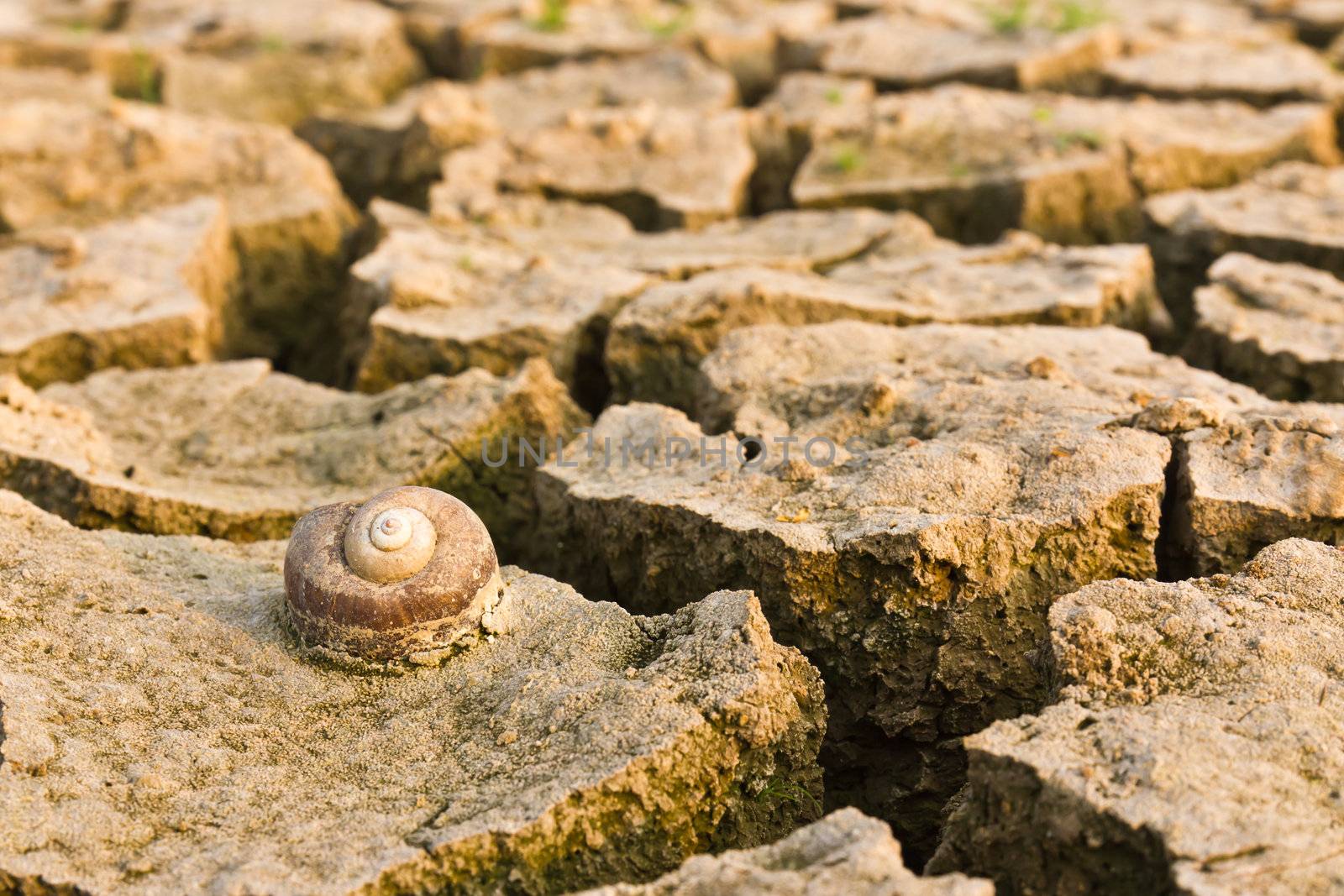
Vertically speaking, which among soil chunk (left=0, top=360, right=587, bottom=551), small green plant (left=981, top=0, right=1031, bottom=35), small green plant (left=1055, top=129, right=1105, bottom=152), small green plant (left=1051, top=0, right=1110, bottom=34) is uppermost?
small green plant (left=1051, top=0, right=1110, bottom=34)

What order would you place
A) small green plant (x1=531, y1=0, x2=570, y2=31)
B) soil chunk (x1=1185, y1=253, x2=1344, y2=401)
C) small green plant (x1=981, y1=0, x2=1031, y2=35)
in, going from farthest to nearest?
small green plant (x1=531, y1=0, x2=570, y2=31), small green plant (x1=981, y1=0, x2=1031, y2=35), soil chunk (x1=1185, y1=253, x2=1344, y2=401)

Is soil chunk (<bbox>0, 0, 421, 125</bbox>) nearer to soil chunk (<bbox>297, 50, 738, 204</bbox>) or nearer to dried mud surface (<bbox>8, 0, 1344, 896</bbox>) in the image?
dried mud surface (<bbox>8, 0, 1344, 896</bbox>)

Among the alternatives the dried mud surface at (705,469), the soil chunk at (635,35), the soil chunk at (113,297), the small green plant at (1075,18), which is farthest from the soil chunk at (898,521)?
the soil chunk at (635,35)

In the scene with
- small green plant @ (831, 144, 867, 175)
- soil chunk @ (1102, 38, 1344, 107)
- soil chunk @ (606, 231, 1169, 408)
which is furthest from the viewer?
soil chunk @ (1102, 38, 1344, 107)

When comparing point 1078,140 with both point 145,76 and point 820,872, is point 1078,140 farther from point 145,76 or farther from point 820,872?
point 145,76

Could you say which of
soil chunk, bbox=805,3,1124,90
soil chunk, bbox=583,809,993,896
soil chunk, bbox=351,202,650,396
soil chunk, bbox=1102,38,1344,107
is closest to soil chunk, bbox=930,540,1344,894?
soil chunk, bbox=583,809,993,896

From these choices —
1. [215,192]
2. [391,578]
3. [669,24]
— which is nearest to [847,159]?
[669,24]
